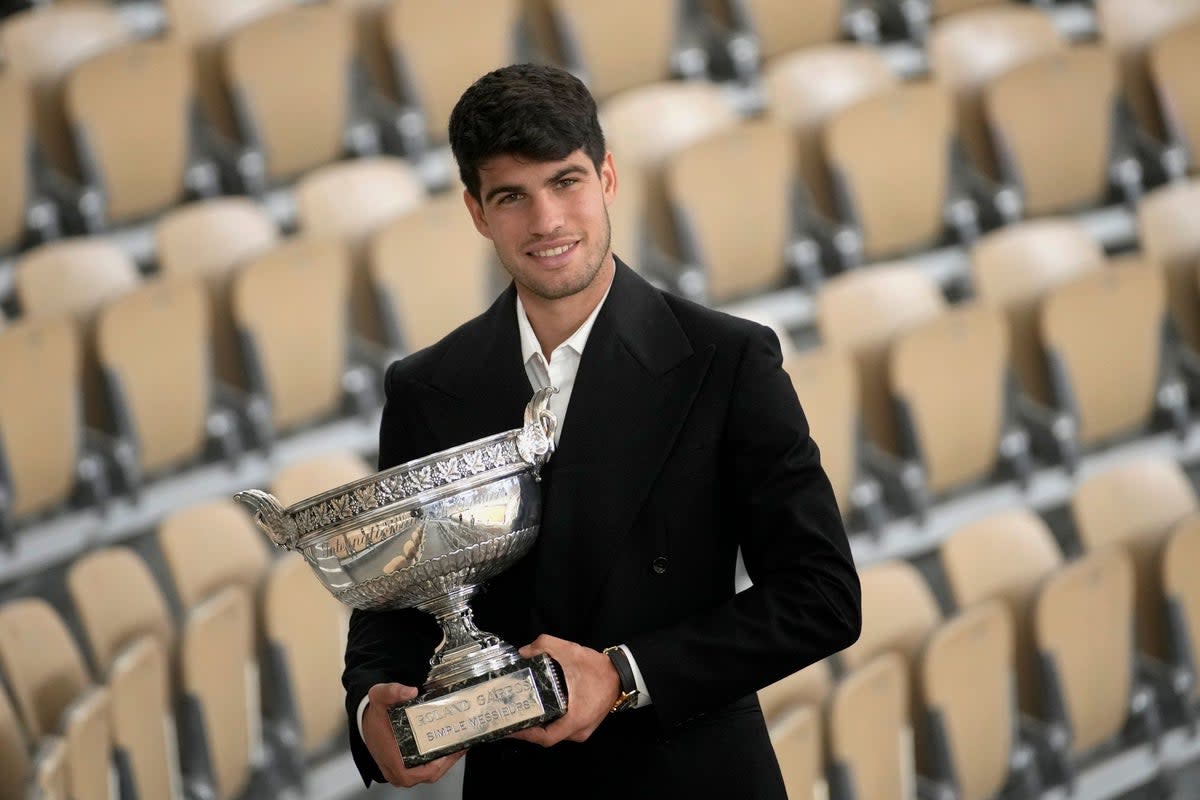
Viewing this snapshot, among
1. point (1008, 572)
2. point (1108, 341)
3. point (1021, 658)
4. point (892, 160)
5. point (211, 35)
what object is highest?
point (211, 35)

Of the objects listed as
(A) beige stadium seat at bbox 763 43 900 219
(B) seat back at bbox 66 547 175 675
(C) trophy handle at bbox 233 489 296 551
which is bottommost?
(B) seat back at bbox 66 547 175 675

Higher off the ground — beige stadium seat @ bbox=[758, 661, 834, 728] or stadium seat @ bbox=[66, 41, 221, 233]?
stadium seat @ bbox=[66, 41, 221, 233]

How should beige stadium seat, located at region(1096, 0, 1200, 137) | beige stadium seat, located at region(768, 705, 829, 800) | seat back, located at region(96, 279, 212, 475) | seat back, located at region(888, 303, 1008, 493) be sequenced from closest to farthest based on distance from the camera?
1. beige stadium seat, located at region(768, 705, 829, 800)
2. seat back, located at region(96, 279, 212, 475)
3. seat back, located at region(888, 303, 1008, 493)
4. beige stadium seat, located at region(1096, 0, 1200, 137)

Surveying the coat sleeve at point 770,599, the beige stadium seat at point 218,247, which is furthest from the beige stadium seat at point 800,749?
the beige stadium seat at point 218,247

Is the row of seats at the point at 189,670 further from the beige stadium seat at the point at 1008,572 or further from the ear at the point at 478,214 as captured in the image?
the ear at the point at 478,214

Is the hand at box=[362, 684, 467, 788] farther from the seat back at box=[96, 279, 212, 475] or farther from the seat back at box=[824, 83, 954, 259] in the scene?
the seat back at box=[824, 83, 954, 259]

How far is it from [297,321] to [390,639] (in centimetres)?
138

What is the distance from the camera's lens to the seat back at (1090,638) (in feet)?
6.24

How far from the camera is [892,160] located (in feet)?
8.34

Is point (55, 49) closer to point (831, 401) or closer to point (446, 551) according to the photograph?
point (831, 401)

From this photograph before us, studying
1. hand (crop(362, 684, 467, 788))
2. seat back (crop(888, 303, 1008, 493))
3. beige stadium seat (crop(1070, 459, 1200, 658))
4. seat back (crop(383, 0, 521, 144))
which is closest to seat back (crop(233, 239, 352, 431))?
seat back (crop(383, 0, 521, 144))

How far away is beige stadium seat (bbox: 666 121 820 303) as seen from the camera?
240cm

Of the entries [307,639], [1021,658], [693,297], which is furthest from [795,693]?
[693,297]

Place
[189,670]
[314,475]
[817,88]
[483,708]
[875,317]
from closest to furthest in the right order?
1. [483,708]
2. [189,670]
3. [314,475]
4. [875,317]
5. [817,88]
